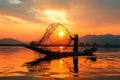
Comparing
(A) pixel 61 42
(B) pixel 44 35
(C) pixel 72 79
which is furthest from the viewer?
(A) pixel 61 42

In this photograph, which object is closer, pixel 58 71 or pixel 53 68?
pixel 58 71

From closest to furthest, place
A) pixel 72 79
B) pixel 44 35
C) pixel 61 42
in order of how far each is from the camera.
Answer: pixel 72 79
pixel 44 35
pixel 61 42

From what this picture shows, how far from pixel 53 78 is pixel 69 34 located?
40451 millimetres

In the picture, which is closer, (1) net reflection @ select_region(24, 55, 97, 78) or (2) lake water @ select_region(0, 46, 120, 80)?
(2) lake water @ select_region(0, 46, 120, 80)

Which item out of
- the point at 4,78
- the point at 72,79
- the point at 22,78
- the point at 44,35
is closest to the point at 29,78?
the point at 22,78

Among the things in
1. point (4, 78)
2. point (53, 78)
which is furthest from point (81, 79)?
point (4, 78)

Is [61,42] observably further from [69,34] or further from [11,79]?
[11,79]

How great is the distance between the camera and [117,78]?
79.3ft

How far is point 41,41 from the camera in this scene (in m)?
57.6

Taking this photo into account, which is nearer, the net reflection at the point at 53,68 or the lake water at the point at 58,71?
the lake water at the point at 58,71

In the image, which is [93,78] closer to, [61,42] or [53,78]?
[53,78]

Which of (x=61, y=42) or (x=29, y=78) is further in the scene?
(x=61, y=42)

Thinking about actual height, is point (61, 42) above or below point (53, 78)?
above

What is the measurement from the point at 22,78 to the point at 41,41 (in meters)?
33.8
